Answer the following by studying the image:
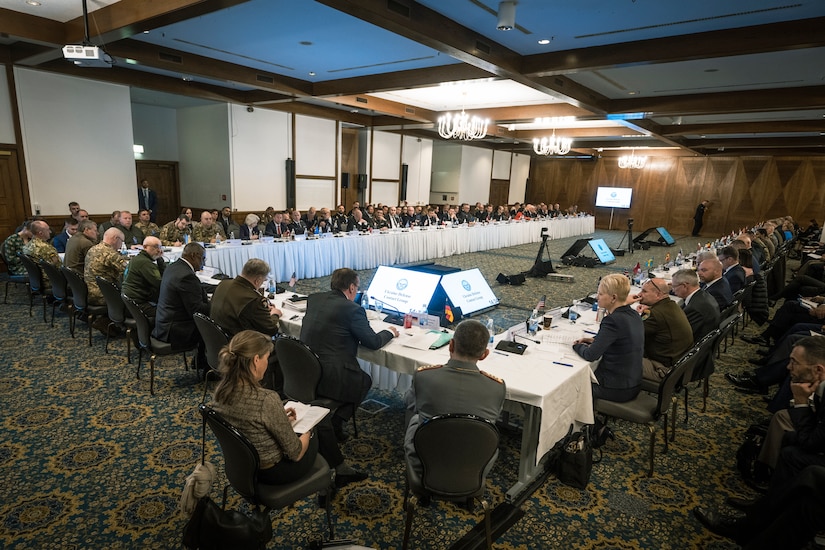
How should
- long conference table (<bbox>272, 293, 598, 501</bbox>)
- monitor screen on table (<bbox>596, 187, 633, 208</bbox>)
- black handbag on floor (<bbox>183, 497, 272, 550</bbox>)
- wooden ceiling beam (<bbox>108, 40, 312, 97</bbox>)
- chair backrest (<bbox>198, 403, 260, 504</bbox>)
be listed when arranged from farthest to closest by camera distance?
monitor screen on table (<bbox>596, 187, 633, 208</bbox>), wooden ceiling beam (<bbox>108, 40, 312, 97</bbox>), long conference table (<bbox>272, 293, 598, 501</bbox>), chair backrest (<bbox>198, 403, 260, 504</bbox>), black handbag on floor (<bbox>183, 497, 272, 550</bbox>)

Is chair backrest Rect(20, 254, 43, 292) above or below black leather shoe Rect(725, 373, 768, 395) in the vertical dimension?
above

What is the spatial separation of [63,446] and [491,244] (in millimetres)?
10956

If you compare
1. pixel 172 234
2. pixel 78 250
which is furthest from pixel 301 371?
pixel 172 234

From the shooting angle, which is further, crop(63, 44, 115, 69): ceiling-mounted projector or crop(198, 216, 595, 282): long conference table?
crop(198, 216, 595, 282): long conference table

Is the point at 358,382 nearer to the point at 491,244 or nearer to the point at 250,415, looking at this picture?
the point at 250,415

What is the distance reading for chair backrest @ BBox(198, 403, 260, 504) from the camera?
72.5 inches

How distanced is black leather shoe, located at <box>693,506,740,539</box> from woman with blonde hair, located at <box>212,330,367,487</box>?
233cm

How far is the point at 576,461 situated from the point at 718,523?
2.58ft

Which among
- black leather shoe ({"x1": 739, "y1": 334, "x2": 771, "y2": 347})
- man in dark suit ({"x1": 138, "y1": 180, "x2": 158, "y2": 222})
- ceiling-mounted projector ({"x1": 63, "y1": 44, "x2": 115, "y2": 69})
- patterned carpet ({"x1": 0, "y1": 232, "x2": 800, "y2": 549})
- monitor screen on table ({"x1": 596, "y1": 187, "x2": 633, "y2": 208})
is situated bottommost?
patterned carpet ({"x1": 0, "y1": 232, "x2": 800, "y2": 549})

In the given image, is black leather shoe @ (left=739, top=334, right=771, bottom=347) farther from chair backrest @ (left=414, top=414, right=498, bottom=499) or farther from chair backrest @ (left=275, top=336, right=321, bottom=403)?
chair backrest @ (left=275, top=336, right=321, bottom=403)

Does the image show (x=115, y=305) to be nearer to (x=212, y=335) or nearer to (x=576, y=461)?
(x=212, y=335)

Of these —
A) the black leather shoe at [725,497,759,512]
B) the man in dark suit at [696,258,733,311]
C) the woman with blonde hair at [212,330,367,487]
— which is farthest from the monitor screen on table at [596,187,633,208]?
the woman with blonde hair at [212,330,367,487]

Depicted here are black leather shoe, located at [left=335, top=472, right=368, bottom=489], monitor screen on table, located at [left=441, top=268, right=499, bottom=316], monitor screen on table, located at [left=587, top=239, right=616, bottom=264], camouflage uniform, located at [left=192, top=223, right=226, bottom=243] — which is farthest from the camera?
monitor screen on table, located at [left=587, top=239, right=616, bottom=264]

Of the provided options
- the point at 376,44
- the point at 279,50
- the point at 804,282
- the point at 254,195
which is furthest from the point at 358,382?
the point at 254,195
